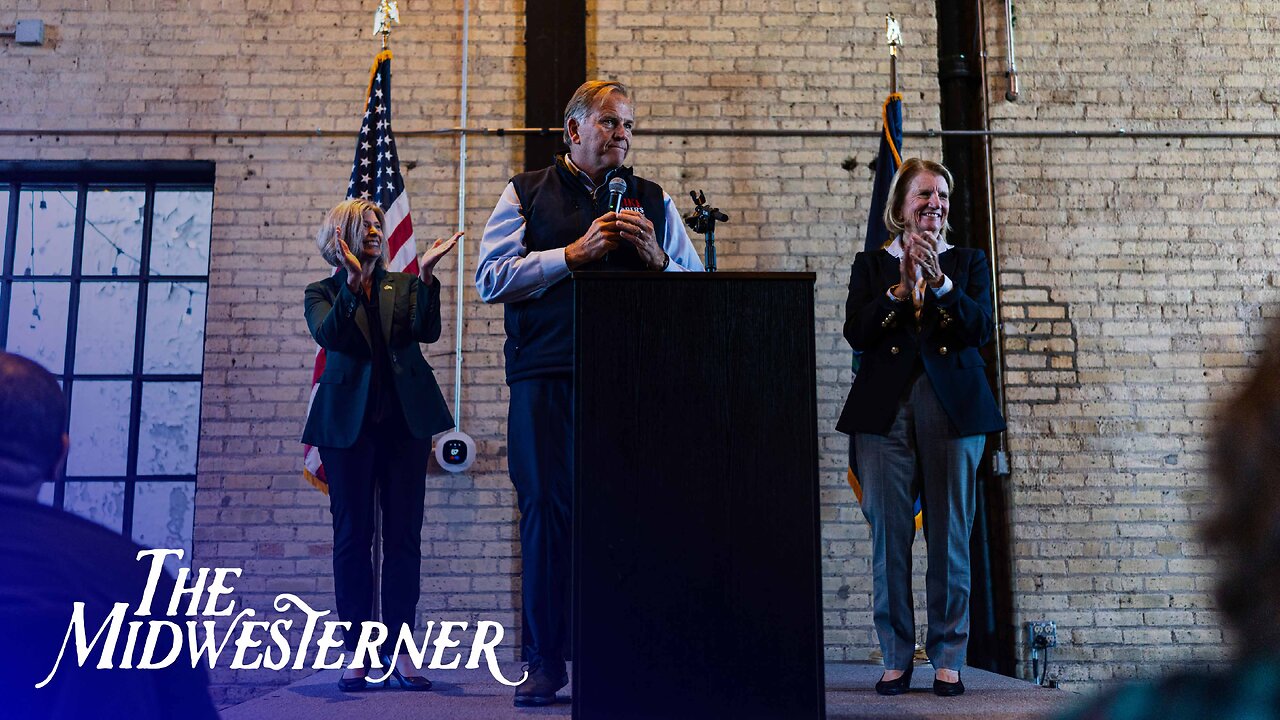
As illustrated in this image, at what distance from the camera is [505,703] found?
3.06 metres

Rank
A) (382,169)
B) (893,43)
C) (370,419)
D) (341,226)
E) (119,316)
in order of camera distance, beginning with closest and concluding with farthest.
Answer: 1. (370,419)
2. (341,226)
3. (382,169)
4. (893,43)
5. (119,316)

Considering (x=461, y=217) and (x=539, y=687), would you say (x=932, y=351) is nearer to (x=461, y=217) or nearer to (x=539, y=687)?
(x=539, y=687)

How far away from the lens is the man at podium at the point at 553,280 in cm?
297

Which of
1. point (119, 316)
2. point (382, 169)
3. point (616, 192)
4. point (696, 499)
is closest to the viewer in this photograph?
point (696, 499)

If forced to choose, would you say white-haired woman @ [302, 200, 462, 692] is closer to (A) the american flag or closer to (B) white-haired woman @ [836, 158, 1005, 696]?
(A) the american flag

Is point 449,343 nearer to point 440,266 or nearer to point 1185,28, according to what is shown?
point 440,266

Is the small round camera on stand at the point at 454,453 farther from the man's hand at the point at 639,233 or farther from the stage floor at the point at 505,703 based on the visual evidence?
the man's hand at the point at 639,233

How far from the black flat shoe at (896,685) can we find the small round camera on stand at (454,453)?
2.45 meters

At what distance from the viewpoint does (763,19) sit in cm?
562

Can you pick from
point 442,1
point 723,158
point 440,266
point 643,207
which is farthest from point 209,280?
point 643,207

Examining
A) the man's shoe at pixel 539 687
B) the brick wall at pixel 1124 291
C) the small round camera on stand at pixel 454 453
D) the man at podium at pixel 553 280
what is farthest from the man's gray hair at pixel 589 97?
the brick wall at pixel 1124 291

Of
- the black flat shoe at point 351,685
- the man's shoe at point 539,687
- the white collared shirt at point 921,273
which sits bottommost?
the black flat shoe at point 351,685

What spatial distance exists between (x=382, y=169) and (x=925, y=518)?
292cm

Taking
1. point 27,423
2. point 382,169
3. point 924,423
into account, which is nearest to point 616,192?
point 924,423
